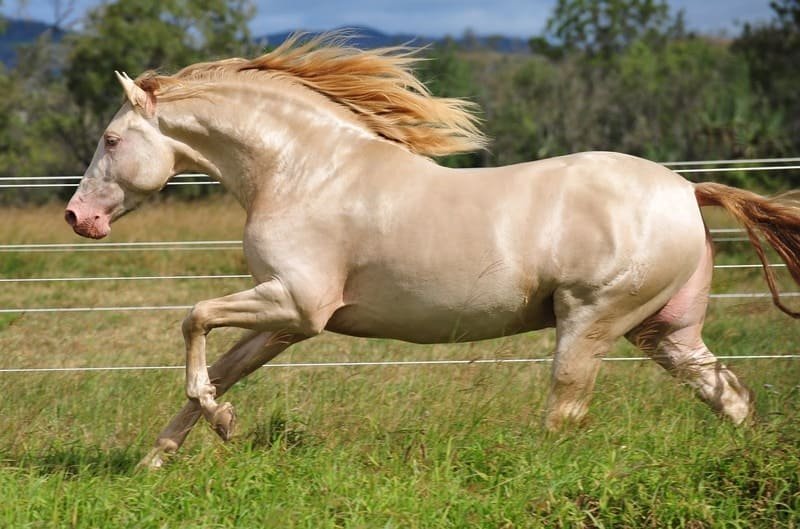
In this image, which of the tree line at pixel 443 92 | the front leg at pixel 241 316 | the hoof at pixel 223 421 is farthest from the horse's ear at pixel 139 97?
the tree line at pixel 443 92

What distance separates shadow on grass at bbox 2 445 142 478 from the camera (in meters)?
4.44

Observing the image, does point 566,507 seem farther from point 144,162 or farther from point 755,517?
point 144,162

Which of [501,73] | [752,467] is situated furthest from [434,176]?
[501,73]

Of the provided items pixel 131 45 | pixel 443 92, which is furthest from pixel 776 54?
pixel 131 45

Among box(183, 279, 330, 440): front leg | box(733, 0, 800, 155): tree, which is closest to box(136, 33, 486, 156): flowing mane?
box(183, 279, 330, 440): front leg

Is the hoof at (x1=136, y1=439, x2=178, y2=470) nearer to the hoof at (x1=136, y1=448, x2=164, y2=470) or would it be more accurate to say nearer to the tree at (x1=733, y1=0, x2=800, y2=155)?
the hoof at (x1=136, y1=448, x2=164, y2=470)

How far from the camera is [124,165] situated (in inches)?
191

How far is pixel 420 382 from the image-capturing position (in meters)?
5.86

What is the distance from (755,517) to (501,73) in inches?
1374

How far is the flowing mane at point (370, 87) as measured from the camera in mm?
4910

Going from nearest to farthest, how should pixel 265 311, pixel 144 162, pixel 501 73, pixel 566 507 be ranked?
1. pixel 566 507
2. pixel 265 311
3. pixel 144 162
4. pixel 501 73

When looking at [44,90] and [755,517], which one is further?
[44,90]

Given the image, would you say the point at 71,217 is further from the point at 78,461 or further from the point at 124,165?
the point at 78,461

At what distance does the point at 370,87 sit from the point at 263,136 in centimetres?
54
